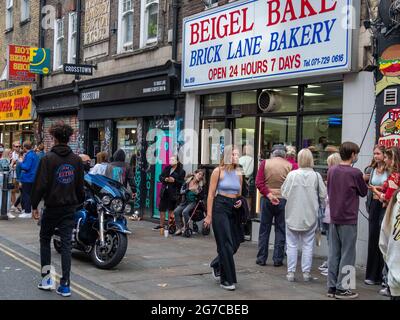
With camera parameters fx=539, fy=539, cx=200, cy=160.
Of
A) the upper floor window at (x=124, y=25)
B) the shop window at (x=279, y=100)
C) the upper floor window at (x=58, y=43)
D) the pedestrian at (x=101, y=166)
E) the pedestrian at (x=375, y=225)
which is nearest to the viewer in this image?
the pedestrian at (x=375, y=225)

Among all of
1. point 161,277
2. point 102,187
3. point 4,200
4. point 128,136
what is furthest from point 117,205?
point 128,136

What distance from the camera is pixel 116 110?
15492 millimetres

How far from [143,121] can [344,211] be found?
8546mm

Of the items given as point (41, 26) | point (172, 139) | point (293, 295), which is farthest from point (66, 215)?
point (41, 26)

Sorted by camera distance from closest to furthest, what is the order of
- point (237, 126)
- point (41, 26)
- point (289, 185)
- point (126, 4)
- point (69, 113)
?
point (289, 185), point (237, 126), point (126, 4), point (69, 113), point (41, 26)

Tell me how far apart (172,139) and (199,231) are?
2.54 meters

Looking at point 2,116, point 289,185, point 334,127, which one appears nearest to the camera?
→ point 289,185

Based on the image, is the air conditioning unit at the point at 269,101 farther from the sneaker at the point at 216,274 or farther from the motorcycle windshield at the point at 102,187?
the sneaker at the point at 216,274

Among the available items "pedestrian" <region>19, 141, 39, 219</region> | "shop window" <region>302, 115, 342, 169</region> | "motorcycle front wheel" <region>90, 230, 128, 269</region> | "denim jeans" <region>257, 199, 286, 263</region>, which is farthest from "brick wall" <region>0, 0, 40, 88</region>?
"denim jeans" <region>257, 199, 286, 263</region>

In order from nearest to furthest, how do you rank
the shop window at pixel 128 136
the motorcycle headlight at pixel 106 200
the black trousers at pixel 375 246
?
the black trousers at pixel 375 246, the motorcycle headlight at pixel 106 200, the shop window at pixel 128 136

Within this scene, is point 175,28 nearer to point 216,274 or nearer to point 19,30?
point 216,274

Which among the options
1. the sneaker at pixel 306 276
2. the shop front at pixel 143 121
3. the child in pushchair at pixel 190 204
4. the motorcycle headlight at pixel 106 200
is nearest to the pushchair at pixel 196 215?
the child in pushchair at pixel 190 204

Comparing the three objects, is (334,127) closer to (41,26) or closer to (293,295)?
(293,295)

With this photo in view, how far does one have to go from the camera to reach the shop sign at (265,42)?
28.8 ft
